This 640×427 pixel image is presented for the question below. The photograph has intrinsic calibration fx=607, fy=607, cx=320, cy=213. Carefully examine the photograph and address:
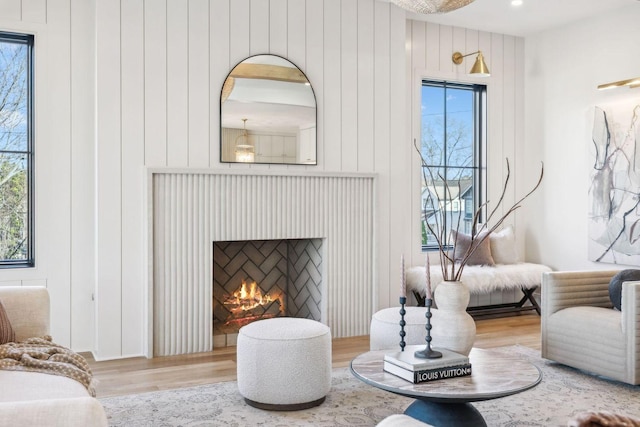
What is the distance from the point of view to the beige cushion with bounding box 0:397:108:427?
1445mm

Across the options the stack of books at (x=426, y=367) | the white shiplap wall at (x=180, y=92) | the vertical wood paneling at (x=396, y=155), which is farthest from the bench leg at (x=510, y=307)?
the stack of books at (x=426, y=367)

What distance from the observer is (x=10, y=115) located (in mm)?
4258

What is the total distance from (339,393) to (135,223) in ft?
6.21

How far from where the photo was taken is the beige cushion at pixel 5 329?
8.71ft

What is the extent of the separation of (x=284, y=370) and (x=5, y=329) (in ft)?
4.35

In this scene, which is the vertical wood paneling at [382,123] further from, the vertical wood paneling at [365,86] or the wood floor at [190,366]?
the wood floor at [190,366]

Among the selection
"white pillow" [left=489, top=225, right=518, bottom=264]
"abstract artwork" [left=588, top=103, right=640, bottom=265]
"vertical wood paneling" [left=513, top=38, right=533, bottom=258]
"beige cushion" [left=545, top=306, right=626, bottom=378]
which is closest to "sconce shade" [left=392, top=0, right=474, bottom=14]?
"beige cushion" [left=545, top=306, right=626, bottom=378]

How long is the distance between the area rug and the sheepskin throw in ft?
5.52

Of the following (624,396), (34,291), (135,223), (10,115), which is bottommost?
(624,396)

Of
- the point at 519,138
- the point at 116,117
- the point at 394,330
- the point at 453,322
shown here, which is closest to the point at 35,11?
the point at 116,117

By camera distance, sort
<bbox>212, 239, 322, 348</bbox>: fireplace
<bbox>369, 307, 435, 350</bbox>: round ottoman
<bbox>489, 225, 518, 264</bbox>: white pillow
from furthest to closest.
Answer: <bbox>489, 225, 518, 264</bbox>: white pillow
<bbox>212, 239, 322, 348</bbox>: fireplace
<bbox>369, 307, 435, 350</bbox>: round ottoman

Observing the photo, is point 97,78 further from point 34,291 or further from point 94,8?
point 34,291

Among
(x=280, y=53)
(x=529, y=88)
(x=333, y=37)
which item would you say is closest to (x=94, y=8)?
(x=280, y=53)

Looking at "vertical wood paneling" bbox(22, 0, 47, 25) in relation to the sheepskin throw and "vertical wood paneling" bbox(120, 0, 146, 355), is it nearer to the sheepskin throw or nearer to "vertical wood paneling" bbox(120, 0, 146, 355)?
"vertical wood paneling" bbox(120, 0, 146, 355)
